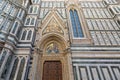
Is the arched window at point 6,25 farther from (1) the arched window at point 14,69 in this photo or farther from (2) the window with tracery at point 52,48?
(2) the window with tracery at point 52,48

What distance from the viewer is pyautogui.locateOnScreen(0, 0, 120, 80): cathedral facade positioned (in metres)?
9.04

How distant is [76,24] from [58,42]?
2785mm

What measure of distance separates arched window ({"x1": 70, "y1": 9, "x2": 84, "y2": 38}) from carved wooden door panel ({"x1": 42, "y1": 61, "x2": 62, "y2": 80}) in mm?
3329

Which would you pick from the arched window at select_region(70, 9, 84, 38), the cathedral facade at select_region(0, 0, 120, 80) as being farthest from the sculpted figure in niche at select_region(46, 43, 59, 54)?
the arched window at select_region(70, 9, 84, 38)

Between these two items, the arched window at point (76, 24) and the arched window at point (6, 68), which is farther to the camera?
the arched window at point (76, 24)

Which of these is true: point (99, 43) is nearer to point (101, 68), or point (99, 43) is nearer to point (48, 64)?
point (101, 68)

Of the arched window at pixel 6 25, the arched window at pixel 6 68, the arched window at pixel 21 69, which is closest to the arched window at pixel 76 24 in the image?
the arched window at pixel 21 69

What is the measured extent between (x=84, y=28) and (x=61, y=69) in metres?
4.65

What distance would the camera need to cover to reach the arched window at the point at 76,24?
39.0 ft

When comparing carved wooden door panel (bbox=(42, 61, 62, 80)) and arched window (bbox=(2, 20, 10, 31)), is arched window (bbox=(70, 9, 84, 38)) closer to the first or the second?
carved wooden door panel (bbox=(42, 61, 62, 80))

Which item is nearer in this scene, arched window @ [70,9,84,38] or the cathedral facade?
the cathedral facade

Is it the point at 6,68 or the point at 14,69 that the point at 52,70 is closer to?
the point at 14,69

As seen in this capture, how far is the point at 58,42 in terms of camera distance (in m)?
11.5

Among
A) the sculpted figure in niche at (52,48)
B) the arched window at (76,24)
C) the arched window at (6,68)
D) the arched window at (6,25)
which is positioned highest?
the arched window at (76,24)
